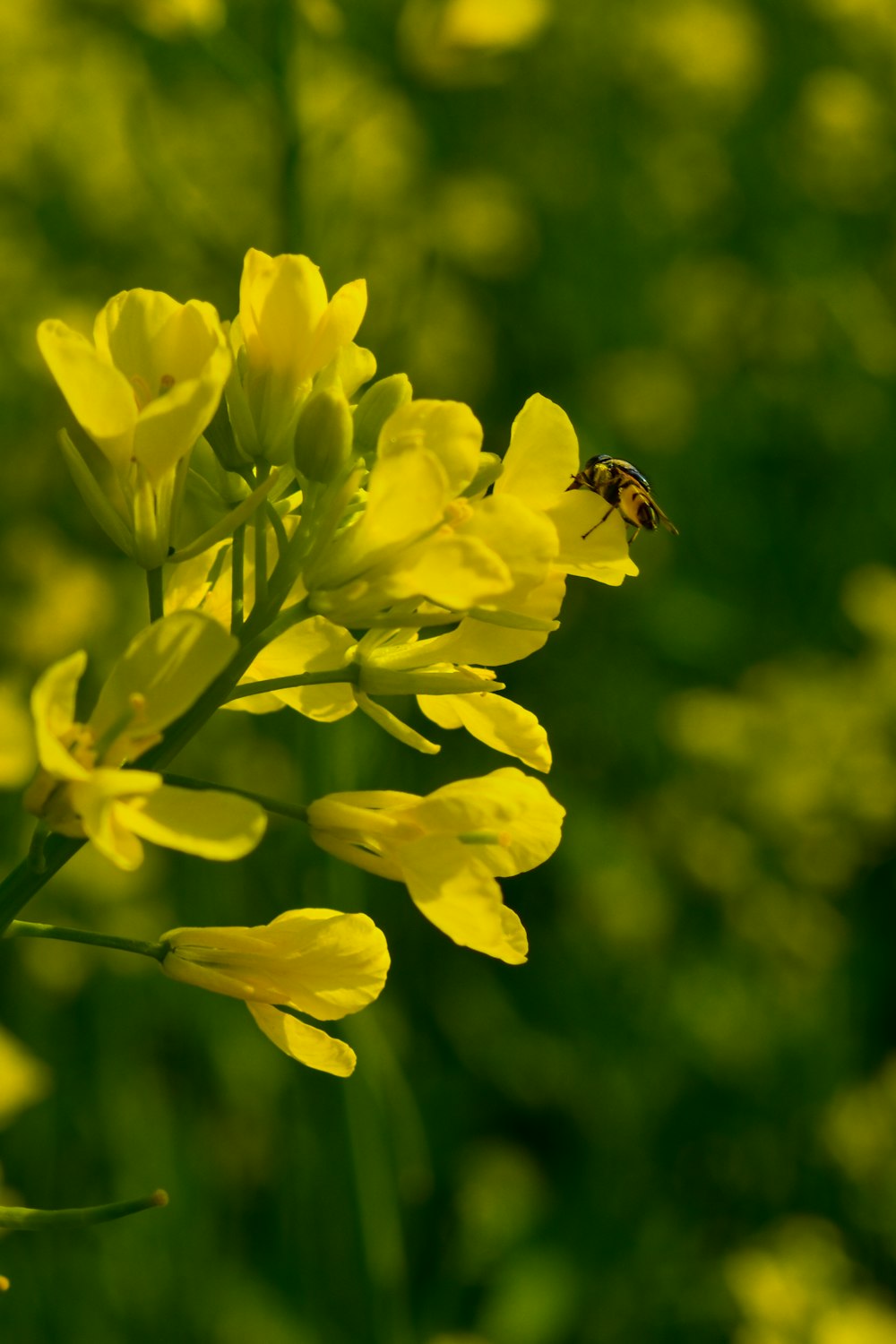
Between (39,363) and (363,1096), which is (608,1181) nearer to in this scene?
(363,1096)

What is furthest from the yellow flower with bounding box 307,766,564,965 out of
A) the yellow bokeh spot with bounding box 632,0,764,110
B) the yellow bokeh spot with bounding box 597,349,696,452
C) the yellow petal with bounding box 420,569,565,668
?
the yellow bokeh spot with bounding box 632,0,764,110

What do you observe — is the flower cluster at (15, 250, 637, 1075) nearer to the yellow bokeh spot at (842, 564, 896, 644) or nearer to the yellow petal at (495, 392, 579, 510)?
the yellow petal at (495, 392, 579, 510)

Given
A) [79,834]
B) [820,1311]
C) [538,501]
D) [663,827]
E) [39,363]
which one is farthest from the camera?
[39,363]

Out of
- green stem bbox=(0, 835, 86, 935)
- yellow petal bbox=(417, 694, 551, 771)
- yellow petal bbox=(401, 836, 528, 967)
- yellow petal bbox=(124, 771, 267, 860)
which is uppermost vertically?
yellow petal bbox=(124, 771, 267, 860)

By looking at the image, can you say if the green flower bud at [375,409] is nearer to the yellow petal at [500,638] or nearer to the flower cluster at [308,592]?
the flower cluster at [308,592]

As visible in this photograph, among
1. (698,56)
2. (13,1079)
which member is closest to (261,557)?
(13,1079)

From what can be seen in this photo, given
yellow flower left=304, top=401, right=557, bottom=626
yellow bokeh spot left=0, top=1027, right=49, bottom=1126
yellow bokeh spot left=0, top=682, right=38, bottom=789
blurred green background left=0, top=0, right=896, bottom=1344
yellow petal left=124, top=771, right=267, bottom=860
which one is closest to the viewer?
yellow petal left=124, top=771, right=267, bottom=860

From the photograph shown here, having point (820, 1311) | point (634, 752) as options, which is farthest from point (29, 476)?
point (820, 1311)
